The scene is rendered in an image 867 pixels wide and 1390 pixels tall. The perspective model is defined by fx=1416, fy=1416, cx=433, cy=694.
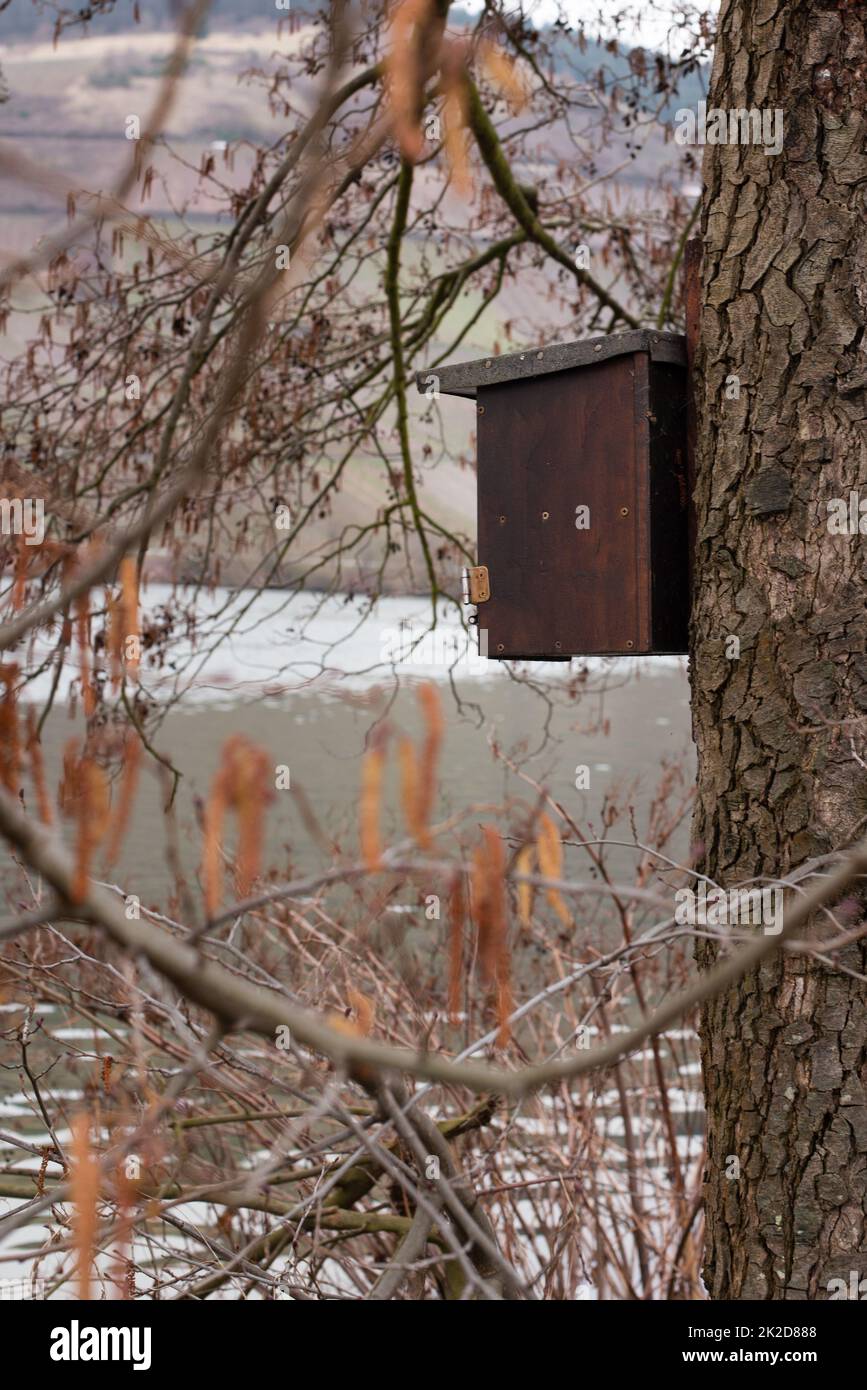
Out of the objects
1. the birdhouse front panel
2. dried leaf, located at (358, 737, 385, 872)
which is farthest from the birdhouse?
dried leaf, located at (358, 737, 385, 872)

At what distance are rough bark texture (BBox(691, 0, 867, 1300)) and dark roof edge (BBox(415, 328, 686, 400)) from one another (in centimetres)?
10

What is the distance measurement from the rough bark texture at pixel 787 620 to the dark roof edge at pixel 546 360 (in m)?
0.10

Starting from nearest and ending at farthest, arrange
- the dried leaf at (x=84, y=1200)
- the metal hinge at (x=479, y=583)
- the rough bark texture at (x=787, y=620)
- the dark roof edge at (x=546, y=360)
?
1. the dried leaf at (x=84, y=1200)
2. the rough bark texture at (x=787, y=620)
3. the dark roof edge at (x=546, y=360)
4. the metal hinge at (x=479, y=583)

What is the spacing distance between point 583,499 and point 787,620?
1.57 feet

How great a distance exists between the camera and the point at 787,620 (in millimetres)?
2391

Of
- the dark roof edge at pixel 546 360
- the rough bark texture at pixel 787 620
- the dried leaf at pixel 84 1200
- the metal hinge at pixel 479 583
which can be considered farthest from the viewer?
the metal hinge at pixel 479 583

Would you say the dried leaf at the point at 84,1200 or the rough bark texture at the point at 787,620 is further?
the rough bark texture at the point at 787,620

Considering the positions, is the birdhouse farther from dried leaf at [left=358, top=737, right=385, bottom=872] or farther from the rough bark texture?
dried leaf at [left=358, top=737, right=385, bottom=872]

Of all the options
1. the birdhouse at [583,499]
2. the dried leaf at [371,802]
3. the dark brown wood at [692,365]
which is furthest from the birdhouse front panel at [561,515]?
the dried leaf at [371,802]

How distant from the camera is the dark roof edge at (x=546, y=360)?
2.56 meters

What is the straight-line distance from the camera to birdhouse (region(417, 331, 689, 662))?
2.56 meters

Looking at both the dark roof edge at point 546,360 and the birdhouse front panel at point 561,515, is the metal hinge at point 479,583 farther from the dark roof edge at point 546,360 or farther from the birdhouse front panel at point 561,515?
the dark roof edge at point 546,360

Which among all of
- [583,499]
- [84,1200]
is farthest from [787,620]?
[84,1200]
